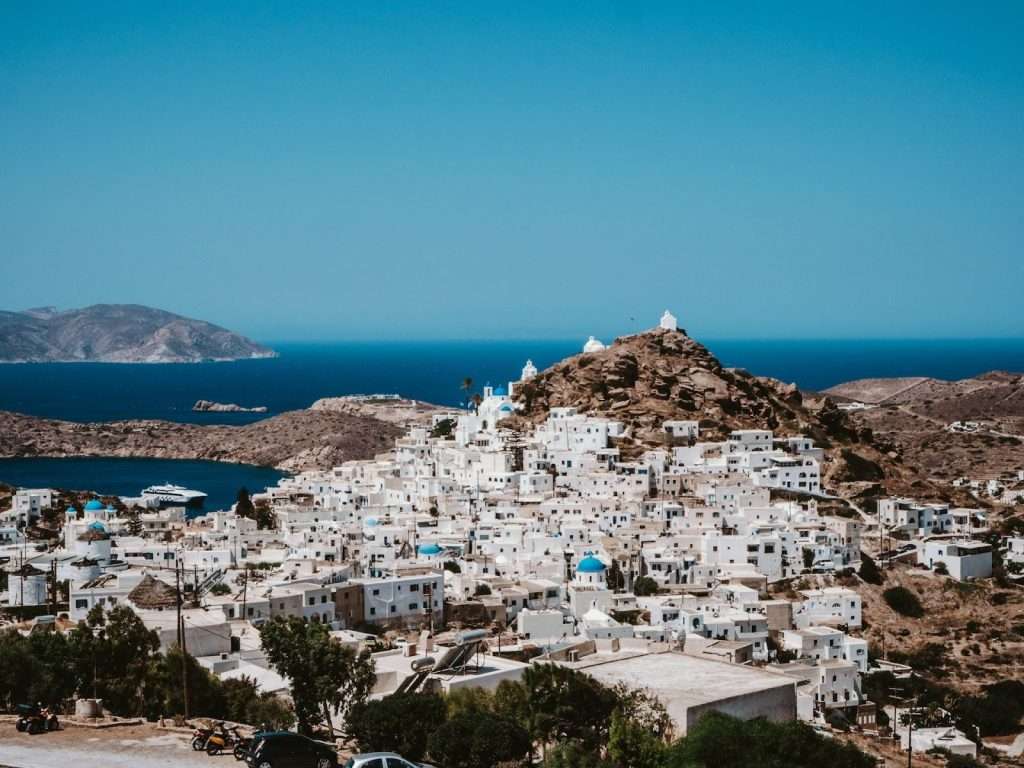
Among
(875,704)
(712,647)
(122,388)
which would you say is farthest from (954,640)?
(122,388)

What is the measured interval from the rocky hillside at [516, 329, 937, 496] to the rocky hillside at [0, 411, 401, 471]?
29.9 metres

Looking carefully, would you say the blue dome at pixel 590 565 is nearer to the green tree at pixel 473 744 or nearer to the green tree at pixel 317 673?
the green tree at pixel 317 673

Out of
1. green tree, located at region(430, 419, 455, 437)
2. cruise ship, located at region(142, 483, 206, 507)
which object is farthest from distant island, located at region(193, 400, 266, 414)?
green tree, located at region(430, 419, 455, 437)

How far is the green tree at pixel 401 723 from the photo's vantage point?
17.8 metres

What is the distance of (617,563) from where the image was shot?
146 ft

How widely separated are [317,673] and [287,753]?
535 cm

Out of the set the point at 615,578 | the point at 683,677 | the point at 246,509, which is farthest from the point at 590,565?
the point at 683,677

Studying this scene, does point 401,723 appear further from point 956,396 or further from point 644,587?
point 956,396

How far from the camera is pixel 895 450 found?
227 feet

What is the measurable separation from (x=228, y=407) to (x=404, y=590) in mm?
115112

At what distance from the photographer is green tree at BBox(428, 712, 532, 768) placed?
17375 mm

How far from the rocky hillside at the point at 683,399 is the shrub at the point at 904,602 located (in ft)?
46.0

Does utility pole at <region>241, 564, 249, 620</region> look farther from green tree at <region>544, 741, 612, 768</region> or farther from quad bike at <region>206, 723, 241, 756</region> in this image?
green tree at <region>544, 741, 612, 768</region>

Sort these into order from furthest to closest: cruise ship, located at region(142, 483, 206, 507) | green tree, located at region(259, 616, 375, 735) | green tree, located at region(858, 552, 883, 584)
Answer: cruise ship, located at region(142, 483, 206, 507) → green tree, located at region(858, 552, 883, 584) → green tree, located at region(259, 616, 375, 735)
